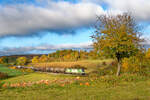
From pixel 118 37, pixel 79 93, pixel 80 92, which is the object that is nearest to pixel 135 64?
pixel 118 37

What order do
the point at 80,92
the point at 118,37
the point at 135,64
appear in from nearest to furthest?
the point at 80,92
the point at 118,37
the point at 135,64

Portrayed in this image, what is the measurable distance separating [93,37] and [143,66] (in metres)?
14.3

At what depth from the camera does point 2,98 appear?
7.59m

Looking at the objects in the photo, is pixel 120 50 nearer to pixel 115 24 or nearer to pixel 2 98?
pixel 115 24

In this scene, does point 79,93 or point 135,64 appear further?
point 135,64

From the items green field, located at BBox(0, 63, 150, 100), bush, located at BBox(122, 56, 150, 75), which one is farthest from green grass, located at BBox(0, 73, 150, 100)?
bush, located at BBox(122, 56, 150, 75)

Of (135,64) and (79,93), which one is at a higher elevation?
(135,64)

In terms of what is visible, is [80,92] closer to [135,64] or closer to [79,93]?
[79,93]

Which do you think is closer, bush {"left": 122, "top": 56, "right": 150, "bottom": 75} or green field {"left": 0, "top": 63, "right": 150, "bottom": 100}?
green field {"left": 0, "top": 63, "right": 150, "bottom": 100}

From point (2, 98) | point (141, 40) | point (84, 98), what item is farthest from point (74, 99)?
point (141, 40)

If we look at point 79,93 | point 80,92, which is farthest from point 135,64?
point 79,93

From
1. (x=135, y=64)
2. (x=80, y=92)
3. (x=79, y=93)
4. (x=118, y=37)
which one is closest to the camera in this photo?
(x=79, y=93)

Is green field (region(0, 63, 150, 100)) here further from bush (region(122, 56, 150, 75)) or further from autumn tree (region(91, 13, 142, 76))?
bush (region(122, 56, 150, 75))

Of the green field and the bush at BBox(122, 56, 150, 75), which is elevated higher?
the bush at BBox(122, 56, 150, 75)
